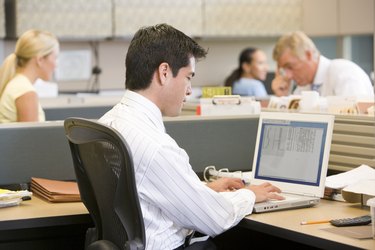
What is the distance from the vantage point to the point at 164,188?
7.59 ft

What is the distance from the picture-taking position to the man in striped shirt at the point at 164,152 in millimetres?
2314

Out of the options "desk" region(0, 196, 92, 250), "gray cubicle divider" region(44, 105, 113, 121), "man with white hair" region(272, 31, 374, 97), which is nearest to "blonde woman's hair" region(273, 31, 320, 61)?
"man with white hair" region(272, 31, 374, 97)

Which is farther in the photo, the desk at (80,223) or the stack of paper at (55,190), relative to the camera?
the stack of paper at (55,190)

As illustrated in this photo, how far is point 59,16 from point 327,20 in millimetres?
2128

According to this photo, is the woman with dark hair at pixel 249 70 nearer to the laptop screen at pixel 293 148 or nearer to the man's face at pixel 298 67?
the man's face at pixel 298 67

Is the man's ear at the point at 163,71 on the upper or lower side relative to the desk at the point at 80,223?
upper

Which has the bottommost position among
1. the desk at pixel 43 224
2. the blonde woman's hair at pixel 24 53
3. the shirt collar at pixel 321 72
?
the desk at pixel 43 224

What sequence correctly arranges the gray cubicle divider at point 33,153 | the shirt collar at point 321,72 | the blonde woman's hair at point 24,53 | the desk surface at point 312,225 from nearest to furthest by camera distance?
the desk surface at point 312,225, the gray cubicle divider at point 33,153, the blonde woman's hair at point 24,53, the shirt collar at point 321,72

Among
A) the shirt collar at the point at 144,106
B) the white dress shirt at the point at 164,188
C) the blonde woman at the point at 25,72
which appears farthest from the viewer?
the blonde woman at the point at 25,72

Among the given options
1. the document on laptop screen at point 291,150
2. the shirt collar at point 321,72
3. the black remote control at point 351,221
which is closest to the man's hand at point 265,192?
the document on laptop screen at point 291,150

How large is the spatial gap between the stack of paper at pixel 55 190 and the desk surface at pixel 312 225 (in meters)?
0.65

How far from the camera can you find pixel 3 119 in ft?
13.7

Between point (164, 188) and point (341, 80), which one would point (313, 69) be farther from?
point (164, 188)

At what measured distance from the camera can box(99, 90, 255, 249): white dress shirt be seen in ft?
7.57
